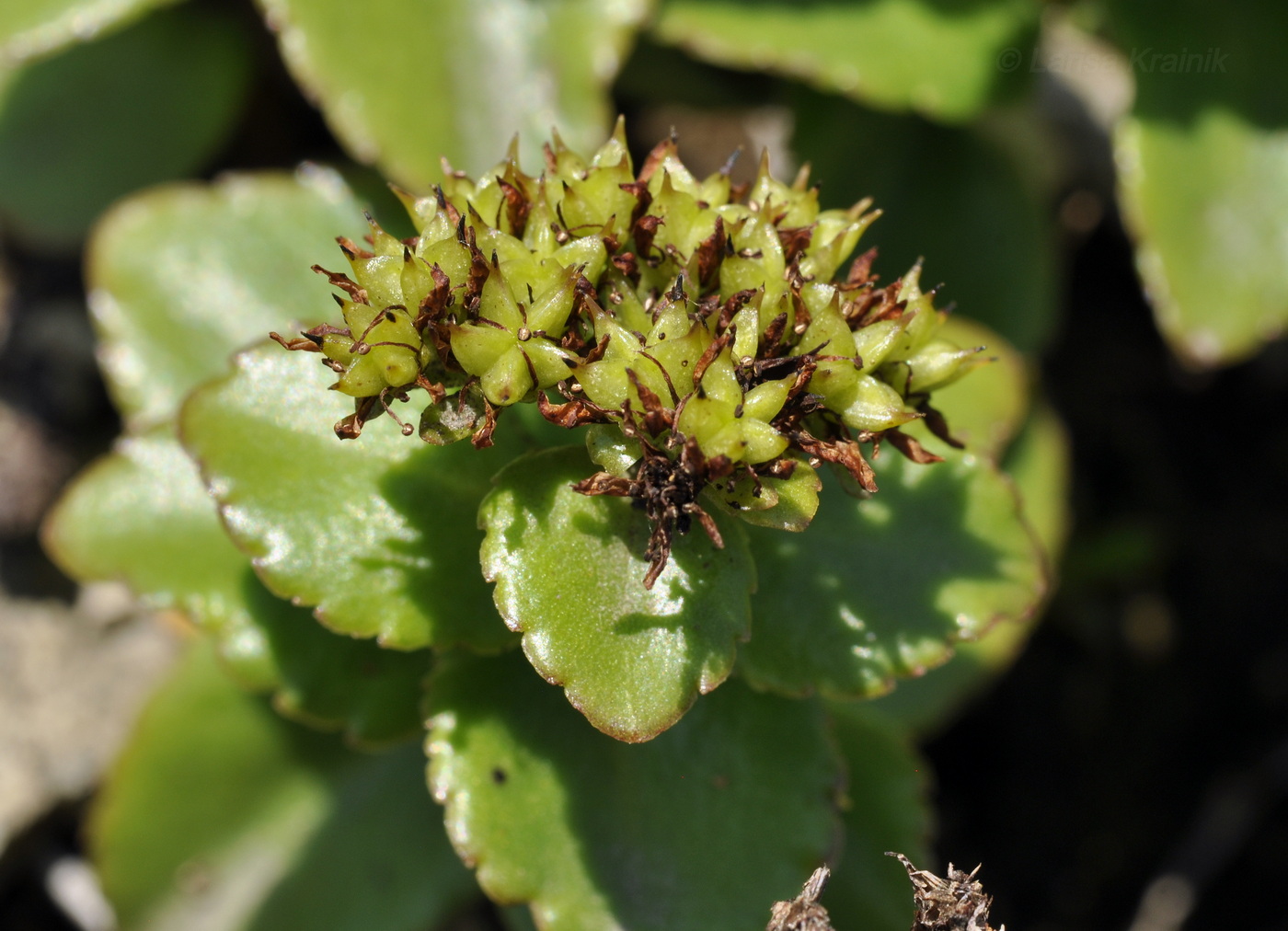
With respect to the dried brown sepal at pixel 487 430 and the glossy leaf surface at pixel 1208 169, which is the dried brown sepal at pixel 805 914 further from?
the glossy leaf surface at pixel 1208 169

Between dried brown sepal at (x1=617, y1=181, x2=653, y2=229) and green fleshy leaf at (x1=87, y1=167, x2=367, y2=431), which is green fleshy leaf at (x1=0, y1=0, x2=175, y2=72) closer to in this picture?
green fleshy leaf at (x1=87, y1=167, x2=367, y2=431)

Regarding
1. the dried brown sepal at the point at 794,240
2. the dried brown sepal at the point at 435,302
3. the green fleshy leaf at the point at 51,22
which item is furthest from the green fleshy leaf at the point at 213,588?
the green fleshy leaf at the point at 51,22

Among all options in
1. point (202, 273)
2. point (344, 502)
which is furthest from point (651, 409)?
point (202, 273)

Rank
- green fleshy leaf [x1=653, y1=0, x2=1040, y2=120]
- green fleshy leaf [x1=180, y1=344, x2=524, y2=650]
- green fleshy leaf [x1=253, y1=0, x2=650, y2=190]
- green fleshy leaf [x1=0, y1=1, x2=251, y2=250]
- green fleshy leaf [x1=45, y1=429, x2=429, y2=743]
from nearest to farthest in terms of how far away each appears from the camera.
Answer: green fleshy leaf [x1=180, y1=344, x2=524, y2=650] → green fleshy leaf [x1=45, y1=429, x2=429, y2=743] → green fleshy leaf [x1=253, y1=0, x2=650, y2=190] → green fleshy leaf [x1=653, y1=0, x2=1040, y2=120] → green fleshy leaf [x1=0, y1=1, x2=251, y2=250]

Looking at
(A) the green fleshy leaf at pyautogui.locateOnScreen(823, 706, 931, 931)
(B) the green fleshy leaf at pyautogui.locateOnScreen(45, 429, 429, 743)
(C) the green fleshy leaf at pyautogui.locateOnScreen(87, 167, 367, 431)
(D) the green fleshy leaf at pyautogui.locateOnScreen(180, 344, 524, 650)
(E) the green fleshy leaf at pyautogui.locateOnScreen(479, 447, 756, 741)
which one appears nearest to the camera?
(E) the green fleshy leaf at pyautogui.locateOnScreen(479, 447, 756, 741)

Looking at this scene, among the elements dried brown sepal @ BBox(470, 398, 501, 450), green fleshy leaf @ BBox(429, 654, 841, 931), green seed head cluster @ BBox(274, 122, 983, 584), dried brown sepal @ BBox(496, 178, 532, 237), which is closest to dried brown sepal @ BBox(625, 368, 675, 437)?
green seed head cluster @ BBox(274, 122, 983, 584)

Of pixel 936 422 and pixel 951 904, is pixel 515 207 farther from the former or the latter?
pixel 951 904

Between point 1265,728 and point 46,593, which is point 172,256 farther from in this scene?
point 1265,728
